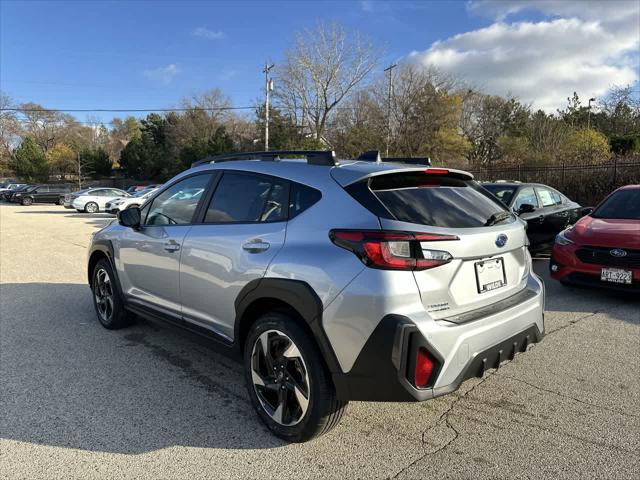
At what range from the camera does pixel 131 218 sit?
13.9ft

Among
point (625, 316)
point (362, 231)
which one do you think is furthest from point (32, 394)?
point (625, 316)

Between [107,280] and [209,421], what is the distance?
2493 millimetres

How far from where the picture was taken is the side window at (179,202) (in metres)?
3.74

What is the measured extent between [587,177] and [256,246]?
18088mm

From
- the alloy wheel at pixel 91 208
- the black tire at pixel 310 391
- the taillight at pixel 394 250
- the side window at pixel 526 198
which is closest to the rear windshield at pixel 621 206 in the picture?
the side window at pixel 526 198

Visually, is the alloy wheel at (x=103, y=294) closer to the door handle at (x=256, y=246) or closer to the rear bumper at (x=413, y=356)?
the door handle at (x=256, y=246)

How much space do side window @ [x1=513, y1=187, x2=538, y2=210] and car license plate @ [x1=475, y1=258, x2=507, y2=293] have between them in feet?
19.5

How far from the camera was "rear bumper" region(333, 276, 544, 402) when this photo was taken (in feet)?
7.65

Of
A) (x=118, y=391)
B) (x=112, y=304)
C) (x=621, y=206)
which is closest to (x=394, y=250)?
(x=118, y=391)

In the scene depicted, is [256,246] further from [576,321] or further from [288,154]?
[576,321]

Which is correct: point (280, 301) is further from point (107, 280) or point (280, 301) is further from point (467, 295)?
point (107, 280)

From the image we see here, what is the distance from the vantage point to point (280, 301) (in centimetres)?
283

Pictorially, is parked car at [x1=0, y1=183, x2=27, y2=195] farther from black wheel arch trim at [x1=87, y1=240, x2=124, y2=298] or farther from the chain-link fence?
black wheel arch trim at [x1=87, y1=240, x2=124, y2=298]

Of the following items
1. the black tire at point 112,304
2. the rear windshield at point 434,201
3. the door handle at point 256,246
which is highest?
the rear windshield at point 434,201
